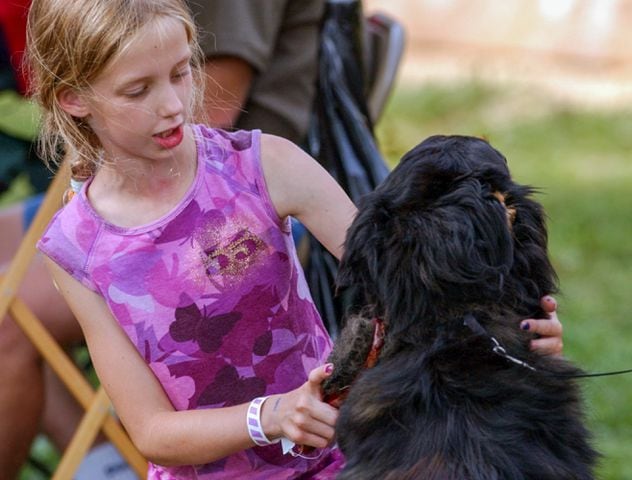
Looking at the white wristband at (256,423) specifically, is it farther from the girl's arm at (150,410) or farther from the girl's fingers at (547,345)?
the girl's fingers at (547,345)

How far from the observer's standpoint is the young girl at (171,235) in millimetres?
1987

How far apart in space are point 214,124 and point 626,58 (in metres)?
6.34

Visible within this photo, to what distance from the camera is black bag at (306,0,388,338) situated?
2943 millimetres

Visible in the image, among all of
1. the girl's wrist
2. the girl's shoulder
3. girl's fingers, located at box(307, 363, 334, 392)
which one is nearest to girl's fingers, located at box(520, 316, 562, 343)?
girl's fingers, located at box(307, 363, 334, 392)

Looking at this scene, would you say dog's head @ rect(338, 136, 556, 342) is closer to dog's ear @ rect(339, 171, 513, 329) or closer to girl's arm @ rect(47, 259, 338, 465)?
dog's ear @ rect(339, 171, 513, 329)

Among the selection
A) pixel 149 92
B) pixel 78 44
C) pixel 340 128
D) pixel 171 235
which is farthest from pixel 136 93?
pixel 340 128

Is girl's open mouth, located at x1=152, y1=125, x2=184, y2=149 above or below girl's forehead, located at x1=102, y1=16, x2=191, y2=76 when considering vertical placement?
below

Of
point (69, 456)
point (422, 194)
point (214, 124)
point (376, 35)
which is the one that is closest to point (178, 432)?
point (422, 194)

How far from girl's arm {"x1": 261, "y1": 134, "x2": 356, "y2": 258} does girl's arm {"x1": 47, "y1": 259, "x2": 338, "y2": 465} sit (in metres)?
0.36

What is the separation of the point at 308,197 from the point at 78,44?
48 centimetres

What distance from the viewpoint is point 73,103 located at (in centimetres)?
207

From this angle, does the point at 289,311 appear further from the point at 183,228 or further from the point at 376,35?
the point at 376,35

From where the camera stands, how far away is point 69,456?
2.81 m

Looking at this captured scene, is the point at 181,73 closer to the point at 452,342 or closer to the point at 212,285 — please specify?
the point at 212,285
